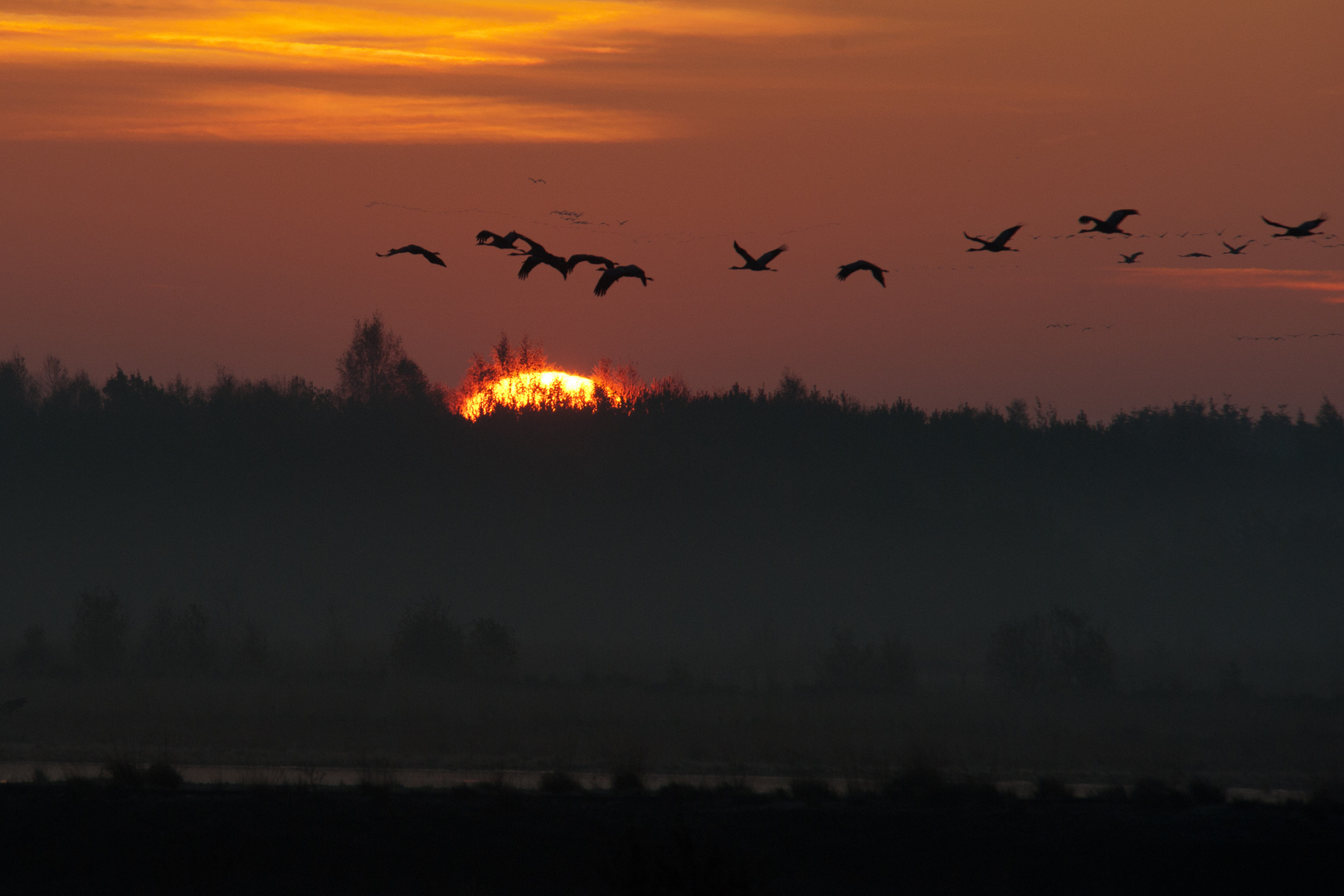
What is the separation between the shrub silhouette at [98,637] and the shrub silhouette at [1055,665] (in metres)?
37.2

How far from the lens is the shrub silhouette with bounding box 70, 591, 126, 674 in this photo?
59281 mm

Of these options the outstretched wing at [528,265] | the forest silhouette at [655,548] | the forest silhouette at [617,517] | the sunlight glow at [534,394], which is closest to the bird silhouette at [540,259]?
the outstretched wing at [528,265]

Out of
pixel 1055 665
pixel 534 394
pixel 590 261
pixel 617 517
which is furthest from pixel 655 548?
pixel 590 261

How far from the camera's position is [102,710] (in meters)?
49.7

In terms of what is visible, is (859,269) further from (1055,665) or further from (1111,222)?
(1055,665)

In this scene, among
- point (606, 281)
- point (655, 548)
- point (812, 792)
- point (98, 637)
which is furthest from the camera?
point (655, 548)

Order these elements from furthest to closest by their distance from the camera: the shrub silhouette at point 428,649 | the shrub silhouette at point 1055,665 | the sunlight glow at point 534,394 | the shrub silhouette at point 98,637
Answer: the sunlight glow at point 534,394 < the shrub silhouette at point 98,637 < the shrub silhouette at point 428,649 < the shrub silhouette at point 1055,665

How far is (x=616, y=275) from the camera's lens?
76.8 ft

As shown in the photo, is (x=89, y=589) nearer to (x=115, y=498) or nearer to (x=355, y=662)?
(x=115, y=498)

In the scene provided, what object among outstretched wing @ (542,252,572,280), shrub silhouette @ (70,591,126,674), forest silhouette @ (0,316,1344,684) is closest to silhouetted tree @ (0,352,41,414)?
forest silhouette @ (0,316,1344,684)

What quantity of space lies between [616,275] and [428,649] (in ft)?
126

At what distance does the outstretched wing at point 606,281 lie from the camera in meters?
22.8

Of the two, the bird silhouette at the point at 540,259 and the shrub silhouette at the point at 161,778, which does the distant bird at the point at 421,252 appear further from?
the shrub silhouette at the point at 161,778

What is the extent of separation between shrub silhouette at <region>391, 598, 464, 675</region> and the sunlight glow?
46424 mm
